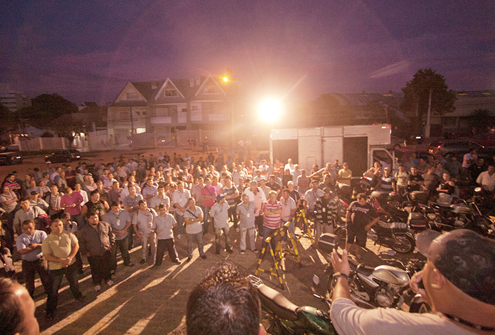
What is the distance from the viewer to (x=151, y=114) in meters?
38.0

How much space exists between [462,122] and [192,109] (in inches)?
1864

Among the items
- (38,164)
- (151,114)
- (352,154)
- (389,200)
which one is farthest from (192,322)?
(151,114)

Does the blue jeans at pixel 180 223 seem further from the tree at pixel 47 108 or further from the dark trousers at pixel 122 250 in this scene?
the tree at pixel 47 108

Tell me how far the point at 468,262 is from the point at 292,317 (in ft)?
8.10

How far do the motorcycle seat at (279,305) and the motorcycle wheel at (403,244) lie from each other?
5.22m

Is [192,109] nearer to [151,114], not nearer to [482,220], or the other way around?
[151,114]

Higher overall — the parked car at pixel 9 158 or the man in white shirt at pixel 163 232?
the parked car at pixel 9 158

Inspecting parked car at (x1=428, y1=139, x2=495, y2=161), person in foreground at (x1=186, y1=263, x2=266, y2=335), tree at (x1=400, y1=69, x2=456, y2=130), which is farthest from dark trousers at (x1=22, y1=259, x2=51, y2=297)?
tree at (x1=400, y1=69, x2=456, y2=130)

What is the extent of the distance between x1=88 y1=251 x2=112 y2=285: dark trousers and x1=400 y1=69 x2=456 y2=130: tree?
4312 centimetres

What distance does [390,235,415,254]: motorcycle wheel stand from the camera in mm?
6887

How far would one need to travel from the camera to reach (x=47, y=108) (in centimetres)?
4972

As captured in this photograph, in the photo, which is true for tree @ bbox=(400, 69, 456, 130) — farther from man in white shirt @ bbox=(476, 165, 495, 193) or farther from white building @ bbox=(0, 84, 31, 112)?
white building @ bbox=(0, 84, 31, 112)

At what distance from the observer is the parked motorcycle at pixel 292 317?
9.97ft

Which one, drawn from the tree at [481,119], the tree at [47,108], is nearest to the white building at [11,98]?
the tree at [47,108]
